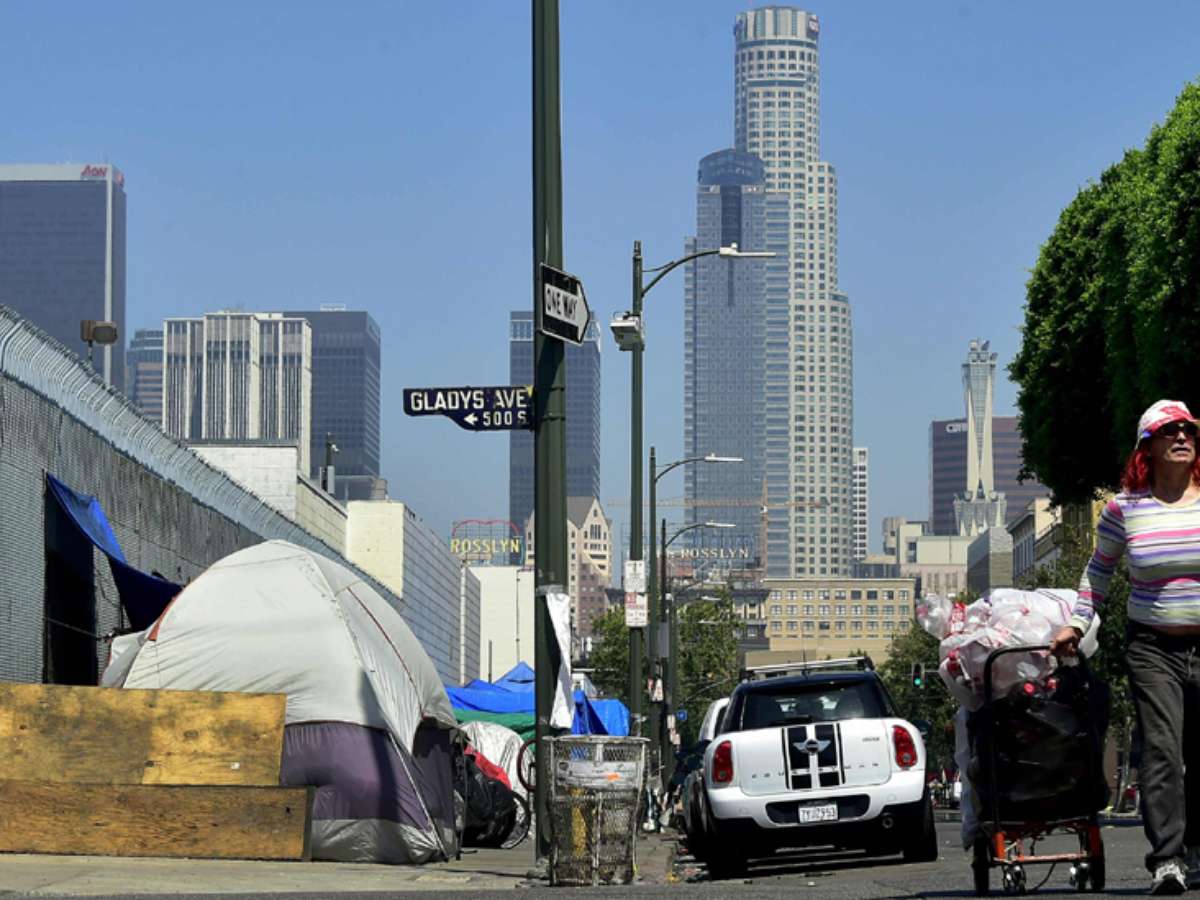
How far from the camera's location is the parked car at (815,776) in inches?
668

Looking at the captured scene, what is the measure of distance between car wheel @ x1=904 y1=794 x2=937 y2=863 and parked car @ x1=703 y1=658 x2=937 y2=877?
2 cm

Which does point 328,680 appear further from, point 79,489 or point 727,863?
point 79,489

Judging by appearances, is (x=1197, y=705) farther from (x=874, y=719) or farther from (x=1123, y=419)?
(x=1123, y=419)

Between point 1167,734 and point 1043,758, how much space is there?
39.6 inches

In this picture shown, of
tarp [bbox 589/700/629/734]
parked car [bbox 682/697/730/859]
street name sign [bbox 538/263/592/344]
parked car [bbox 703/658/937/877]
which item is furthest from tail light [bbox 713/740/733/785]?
tarp [bbox 589/700/629/734]

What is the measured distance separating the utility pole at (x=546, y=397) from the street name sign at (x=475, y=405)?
0.24 m

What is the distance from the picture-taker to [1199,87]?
127 feet

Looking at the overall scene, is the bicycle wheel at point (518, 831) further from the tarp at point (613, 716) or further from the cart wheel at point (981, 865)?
the tarp at point (613, 716)

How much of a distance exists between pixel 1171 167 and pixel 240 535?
54.5 feet

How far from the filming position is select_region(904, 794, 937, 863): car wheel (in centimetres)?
1727

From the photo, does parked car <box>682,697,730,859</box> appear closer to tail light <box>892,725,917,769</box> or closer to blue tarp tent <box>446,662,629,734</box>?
tail light <box>892,725,917,769</box>

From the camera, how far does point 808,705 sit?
17.4 m

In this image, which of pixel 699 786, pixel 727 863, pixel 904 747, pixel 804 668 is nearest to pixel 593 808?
pixel 727 863

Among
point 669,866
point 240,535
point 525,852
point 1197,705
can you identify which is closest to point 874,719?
point 669,866
